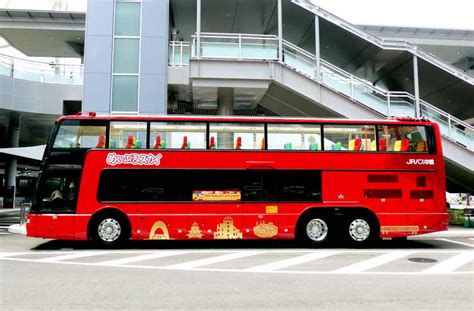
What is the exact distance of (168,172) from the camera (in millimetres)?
11555

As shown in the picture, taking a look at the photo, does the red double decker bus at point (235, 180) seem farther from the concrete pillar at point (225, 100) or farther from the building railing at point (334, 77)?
the concrete pillar at point (225, 100)

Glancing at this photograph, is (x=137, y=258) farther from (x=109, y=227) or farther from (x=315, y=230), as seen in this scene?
(x=315, y=230)

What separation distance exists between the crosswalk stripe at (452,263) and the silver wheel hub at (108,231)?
7.90 metres

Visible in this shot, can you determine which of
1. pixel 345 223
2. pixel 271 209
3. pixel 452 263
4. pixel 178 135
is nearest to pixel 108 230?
pixel 178 135

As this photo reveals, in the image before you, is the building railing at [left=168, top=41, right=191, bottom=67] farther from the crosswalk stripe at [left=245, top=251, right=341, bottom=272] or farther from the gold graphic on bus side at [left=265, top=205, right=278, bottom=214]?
the crosswalk stripe at [left=245, top=251, right=341, bottom=272]

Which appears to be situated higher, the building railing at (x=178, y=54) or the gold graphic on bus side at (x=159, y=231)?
the building railing at (x=178, y=54)

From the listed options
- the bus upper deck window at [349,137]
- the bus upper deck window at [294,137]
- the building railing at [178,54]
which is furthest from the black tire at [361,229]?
the building railing at [178,54]

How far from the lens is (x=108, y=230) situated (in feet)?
36.9

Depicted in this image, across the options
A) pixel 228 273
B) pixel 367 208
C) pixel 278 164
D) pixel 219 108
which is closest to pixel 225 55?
pixel 219 108

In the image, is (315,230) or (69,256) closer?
(69,256)

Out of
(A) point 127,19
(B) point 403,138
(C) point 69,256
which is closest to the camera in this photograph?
(C) point 69,256

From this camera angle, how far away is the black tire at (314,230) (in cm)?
1176

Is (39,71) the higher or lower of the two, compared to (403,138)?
higher

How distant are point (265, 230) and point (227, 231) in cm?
110
